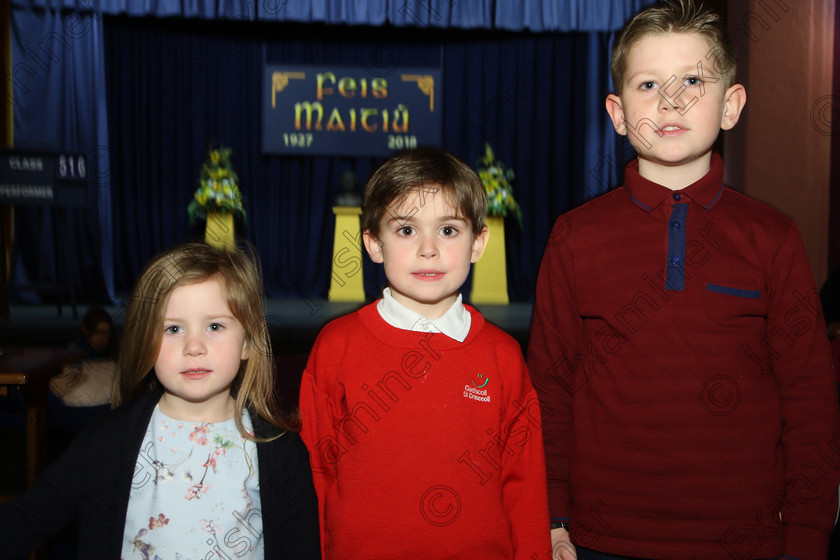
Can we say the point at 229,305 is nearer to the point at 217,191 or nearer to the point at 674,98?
the point at 674,98

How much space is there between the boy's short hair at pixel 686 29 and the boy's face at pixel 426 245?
332mm

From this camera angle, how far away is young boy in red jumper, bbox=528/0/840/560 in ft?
3.76

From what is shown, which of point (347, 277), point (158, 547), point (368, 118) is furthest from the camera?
point (368, 118)

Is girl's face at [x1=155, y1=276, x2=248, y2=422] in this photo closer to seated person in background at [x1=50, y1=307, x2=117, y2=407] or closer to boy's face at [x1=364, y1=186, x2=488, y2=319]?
boy's face at [x1=364, y1=186, x2=488, y2=319]

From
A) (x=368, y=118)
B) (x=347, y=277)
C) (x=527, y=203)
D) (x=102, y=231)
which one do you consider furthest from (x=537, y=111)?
(x=102, y=231)

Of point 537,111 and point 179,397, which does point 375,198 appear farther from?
point 537,111

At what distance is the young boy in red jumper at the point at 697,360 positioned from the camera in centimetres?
115

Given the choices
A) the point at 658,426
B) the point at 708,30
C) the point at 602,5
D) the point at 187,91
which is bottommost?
the point at 658,426

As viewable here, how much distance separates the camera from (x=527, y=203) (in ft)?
26.6

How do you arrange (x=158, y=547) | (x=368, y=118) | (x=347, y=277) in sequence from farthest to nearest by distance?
(x=368, y=118), (x=347, y=277), (x=158, y=547)

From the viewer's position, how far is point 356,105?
760 cm

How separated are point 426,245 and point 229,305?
0.99 ft

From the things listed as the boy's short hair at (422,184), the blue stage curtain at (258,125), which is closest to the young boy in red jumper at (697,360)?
the boy's short hair at (422,184)

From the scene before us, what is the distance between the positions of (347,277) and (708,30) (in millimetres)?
6045
